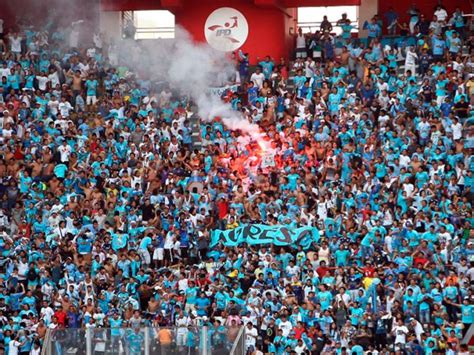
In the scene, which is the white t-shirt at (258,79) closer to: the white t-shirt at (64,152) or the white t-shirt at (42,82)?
the white t-shirt at (42,82)

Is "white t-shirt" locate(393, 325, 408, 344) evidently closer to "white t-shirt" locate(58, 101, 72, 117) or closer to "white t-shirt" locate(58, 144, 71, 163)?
"white t-shirt" locate(58, 144, 71, 163)

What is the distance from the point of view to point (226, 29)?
39.5 metres

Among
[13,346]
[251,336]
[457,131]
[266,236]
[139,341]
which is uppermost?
[457,131]

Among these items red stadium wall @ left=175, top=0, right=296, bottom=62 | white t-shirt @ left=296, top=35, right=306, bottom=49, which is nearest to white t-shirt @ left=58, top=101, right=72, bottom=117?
red stadium wall @ left=175, top=0, right=296, bottom=62

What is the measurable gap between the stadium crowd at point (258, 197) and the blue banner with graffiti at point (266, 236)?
0.15 metres

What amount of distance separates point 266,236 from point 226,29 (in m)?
10.6

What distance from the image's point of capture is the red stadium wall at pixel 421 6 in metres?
39.6

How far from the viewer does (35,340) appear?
27766 mm

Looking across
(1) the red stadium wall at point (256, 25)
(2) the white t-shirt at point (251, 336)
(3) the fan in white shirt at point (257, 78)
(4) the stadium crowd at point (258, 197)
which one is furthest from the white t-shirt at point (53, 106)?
(2) the white t-shirt at point (251, 336)

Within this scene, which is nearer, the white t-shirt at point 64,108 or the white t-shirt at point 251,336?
the white t-shirt at point 251,336

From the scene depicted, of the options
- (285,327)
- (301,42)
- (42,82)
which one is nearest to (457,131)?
(285,327)

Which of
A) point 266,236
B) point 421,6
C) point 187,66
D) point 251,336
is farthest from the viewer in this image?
point 421,6

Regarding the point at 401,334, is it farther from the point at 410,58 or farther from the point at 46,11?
the point at 46,11

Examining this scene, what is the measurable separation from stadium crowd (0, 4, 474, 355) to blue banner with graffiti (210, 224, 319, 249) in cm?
15
